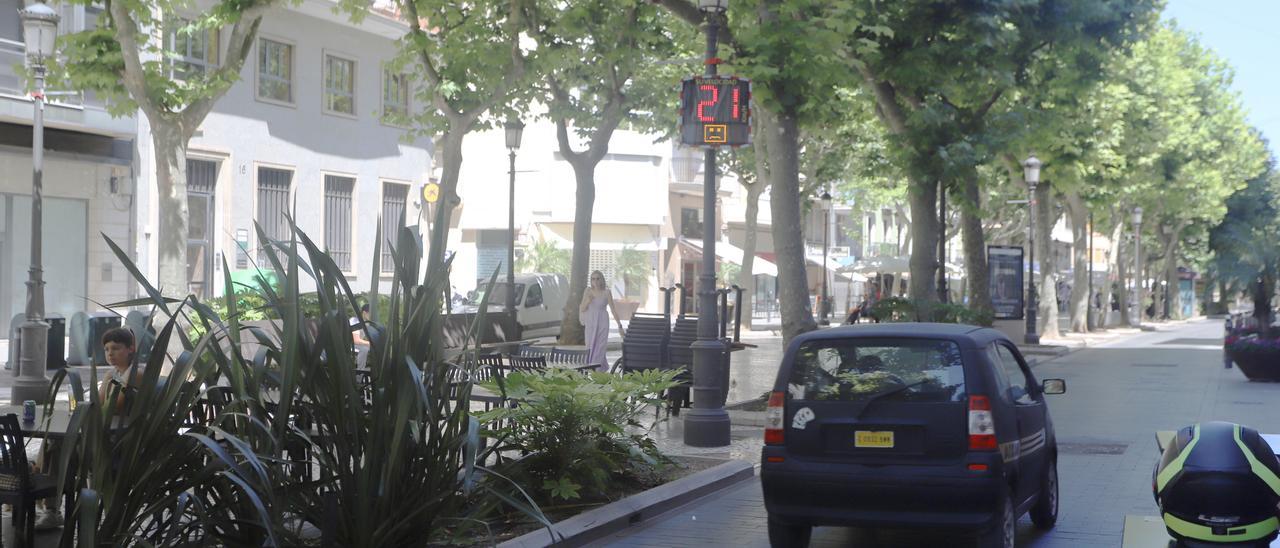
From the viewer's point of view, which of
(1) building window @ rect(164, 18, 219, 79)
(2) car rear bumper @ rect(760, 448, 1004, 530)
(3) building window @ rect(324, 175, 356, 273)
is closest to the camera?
(2) car rear bumper @ rect(760, 448, 1004, 530)

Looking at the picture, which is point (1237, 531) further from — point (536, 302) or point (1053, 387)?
point (536, 302)

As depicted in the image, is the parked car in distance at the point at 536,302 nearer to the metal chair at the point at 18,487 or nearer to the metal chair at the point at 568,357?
the metal chair at the point at 568,357

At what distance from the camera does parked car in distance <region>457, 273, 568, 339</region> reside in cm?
3425

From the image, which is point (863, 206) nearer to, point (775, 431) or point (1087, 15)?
point (1087, 15)

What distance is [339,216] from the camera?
3509 centimetres

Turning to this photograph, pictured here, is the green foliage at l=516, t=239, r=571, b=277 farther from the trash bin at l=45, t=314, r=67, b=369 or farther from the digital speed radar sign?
the digital speed radar sign

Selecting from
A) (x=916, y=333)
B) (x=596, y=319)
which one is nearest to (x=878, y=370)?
(x=916, y=333)

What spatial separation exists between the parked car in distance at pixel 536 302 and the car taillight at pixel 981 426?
25.8 metres

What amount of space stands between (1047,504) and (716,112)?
19.3ft

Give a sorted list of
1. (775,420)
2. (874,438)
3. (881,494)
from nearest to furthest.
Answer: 1. (881,494)
2. (874,438)
3. (775,420)

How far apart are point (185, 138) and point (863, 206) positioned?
5372cm

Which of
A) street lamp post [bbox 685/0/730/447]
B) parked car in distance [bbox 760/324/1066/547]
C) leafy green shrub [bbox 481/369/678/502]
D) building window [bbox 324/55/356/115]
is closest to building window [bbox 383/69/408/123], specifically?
building window [bbox 324/55/356/115]

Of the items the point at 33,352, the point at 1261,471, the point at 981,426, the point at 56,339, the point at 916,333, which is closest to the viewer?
the point at 1261,471

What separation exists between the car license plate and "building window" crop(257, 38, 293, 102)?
2614cm
